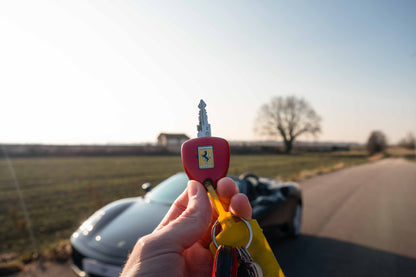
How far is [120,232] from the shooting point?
279cm

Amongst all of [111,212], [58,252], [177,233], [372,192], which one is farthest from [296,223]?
[372,192]

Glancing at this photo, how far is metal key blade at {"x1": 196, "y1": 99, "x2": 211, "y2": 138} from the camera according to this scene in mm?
720

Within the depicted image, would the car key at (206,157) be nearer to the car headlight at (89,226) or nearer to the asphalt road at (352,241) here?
the asphalt road at (352,241)

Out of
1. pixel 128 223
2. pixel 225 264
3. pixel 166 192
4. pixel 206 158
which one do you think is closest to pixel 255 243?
pixel 225 264

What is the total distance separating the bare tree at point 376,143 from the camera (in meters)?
44.1

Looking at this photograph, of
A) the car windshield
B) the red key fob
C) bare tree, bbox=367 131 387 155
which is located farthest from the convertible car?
bare tree, bbox=367 131 387 155

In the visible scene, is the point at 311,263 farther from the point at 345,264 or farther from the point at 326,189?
the point at 326,189

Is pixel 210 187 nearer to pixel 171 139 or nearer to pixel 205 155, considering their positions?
pixel 205 155

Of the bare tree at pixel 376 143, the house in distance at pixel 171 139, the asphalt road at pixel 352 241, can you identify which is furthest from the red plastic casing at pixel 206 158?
the bare tree at pixel 376 143

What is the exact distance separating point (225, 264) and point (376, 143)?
178ft

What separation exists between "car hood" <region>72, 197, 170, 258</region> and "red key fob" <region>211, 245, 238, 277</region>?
1.83m

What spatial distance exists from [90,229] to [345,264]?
11.2 ft

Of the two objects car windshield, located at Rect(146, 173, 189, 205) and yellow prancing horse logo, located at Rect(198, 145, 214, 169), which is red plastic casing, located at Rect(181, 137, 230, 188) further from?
A: car windshield, located at Rect(146, 173, 189, 205)

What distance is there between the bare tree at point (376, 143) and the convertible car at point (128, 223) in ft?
158
